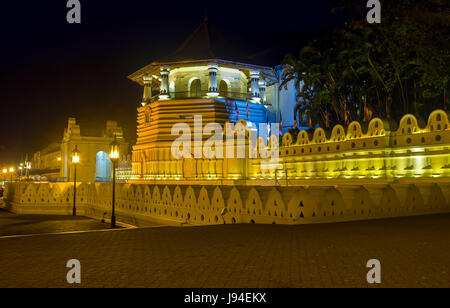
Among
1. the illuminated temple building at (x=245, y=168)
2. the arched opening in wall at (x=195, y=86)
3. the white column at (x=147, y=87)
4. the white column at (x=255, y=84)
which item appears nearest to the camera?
the illuminated temple building at (x=245, y=168)

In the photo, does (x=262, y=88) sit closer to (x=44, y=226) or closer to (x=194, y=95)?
(x=194, y=95)

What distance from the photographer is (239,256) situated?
6.95 m

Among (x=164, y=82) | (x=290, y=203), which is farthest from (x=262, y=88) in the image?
(x=290, y=203)

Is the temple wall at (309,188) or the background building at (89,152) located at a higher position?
the background building at (89,152)

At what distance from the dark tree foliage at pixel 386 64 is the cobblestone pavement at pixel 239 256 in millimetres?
6175

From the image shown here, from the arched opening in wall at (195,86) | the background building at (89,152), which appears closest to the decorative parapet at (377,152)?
the arched opening in wall at (195,86)

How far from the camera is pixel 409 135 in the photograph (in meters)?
16.9

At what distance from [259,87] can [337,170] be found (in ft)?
86.8

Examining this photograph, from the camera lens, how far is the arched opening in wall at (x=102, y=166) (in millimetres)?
55375

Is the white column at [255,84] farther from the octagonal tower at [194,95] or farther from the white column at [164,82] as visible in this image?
the white column at [164,82]

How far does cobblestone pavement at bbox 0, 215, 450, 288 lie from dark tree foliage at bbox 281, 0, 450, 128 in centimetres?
618

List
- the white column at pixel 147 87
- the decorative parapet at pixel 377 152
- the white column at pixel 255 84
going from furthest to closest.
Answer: the white column at pixel 147 87 < the white column at pixel 255 84 < the decorative parapet at pixel 377 152
